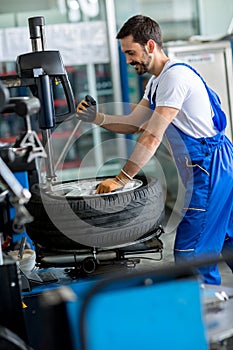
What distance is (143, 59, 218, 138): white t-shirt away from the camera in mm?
2473

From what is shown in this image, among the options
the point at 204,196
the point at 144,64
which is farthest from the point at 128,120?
the point at 204,196

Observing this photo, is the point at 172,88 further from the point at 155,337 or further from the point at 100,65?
the point at 100,65

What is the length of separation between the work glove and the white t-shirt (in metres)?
0.36

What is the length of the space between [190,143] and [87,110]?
0.55m

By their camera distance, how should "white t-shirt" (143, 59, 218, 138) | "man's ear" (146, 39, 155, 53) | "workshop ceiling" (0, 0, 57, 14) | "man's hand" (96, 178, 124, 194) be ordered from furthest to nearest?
"workshop ceiling" (0, 0, 57, 14)
"man's ear" (146, 39, 155, 53)
"white t-shirt" (143, 59, 218, 138)
"man's hand" (96, 178, 124, 194)

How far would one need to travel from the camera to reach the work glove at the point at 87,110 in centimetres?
278

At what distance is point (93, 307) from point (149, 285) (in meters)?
0.16

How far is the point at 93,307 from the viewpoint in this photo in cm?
133

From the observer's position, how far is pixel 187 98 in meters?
2.54

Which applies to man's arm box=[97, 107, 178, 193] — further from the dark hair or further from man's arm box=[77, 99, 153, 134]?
man's arm box=[77, 99, 153, 134]

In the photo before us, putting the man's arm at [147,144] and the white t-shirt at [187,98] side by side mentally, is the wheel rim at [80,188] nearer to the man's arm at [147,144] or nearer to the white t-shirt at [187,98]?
the man's arm at [147,144]

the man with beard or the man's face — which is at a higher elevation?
the man's face

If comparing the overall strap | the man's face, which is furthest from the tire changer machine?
the overall strap

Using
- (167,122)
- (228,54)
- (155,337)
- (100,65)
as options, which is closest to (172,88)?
(167,122)
